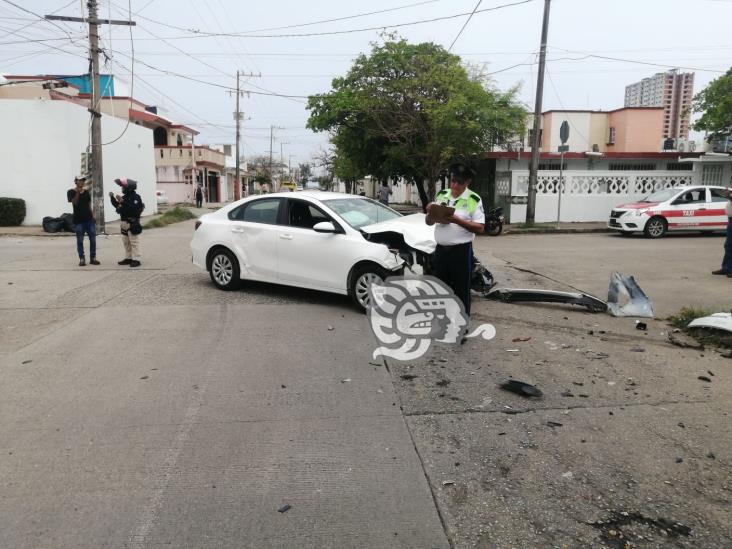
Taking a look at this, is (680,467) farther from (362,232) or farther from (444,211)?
(362,232)

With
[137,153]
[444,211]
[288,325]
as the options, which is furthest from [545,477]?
[137,153]

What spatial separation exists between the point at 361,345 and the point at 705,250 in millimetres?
11918

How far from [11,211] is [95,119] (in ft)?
17.1

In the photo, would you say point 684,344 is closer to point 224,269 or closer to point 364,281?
point 364,281

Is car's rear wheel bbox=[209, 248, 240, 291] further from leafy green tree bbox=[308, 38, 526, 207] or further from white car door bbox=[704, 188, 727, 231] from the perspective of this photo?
white car door bbox=[704, 188, 727, 231]

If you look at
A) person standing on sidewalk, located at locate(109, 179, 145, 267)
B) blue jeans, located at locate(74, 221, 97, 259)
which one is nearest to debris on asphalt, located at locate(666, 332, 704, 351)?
person standing on sidewalk, located at locate(109, 179, 145, 267)

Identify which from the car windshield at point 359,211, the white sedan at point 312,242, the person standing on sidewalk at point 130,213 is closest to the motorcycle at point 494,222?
the white sedan at point 312,242

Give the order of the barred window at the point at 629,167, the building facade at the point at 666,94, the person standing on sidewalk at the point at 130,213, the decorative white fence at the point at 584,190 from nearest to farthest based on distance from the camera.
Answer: the person standing on sidewalk at the point at 130,213, the decorative white fence at the point at 584,190, the barred window at the point at 629,167, the building facade at the point at 666,94

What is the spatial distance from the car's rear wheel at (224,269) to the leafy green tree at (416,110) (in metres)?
12.0

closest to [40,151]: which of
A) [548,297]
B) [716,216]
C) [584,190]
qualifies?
[548,297]

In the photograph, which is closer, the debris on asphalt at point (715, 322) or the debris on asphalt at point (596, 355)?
the debris on asphalt at point (596, 355)

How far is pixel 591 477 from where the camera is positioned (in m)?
3.41

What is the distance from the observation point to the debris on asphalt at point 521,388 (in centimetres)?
465

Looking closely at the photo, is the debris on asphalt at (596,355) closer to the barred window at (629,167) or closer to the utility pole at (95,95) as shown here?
the utility pole at (95,95)
